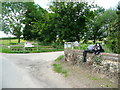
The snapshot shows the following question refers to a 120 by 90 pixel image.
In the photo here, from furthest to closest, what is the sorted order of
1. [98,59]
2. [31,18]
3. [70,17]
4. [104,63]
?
[31,18] < [70,17] < [98,59] < [104,63]

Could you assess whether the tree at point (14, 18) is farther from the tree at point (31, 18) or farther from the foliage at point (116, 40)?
the foliage at point (116, 40)

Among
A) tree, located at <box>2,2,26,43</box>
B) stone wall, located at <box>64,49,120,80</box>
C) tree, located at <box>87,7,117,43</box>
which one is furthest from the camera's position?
tree, located at <box>87,7,117,43</box>

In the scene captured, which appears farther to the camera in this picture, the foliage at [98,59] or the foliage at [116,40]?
the foliage at [98,59]

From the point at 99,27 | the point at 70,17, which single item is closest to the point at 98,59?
the point at 70,17

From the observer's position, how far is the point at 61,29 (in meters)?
10.8

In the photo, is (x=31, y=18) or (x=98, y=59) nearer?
(x=98, y=59)

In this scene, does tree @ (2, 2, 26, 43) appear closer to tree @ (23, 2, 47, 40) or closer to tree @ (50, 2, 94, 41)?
tree @ (23, 2, 47, 40)

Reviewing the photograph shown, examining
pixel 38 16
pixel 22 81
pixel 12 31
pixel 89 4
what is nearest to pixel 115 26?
pixel 22 81

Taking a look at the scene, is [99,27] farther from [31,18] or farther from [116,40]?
[116,40]

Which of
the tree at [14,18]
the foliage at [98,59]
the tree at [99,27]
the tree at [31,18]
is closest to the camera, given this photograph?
the foliage at [98,59]

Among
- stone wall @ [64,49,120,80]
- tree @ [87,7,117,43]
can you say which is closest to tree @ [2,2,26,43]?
tree @ [87,7,117,43]

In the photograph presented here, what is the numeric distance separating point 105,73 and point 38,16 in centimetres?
1269

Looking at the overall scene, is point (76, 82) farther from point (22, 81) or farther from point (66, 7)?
point (66, 7)

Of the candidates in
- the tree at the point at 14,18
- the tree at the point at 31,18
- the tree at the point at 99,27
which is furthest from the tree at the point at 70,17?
the tree at the point at 14,18
